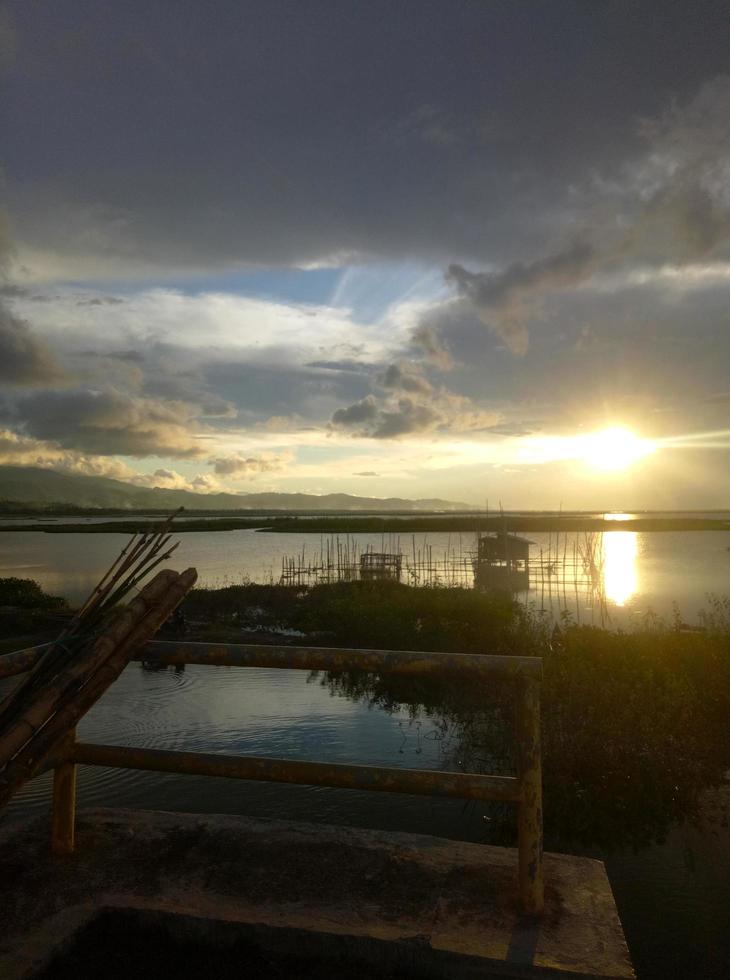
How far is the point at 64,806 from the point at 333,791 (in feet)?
13.8

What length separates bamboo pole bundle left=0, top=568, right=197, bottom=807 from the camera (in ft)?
10.6

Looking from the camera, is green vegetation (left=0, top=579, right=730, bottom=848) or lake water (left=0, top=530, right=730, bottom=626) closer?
green vegetation (left=0, top=579, right=730, bottom=848)

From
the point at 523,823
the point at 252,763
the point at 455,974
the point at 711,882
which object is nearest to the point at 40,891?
the point at 252,763

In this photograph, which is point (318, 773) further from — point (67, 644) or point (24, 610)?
point (24, 610)

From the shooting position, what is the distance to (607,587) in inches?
1516

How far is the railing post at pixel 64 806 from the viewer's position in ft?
13.4

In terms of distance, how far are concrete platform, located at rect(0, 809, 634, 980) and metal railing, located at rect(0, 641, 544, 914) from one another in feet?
0.79

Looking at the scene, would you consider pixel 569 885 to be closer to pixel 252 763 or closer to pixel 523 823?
pixel 523 823

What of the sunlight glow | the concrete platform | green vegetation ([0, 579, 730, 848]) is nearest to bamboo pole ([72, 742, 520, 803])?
the concrete platform

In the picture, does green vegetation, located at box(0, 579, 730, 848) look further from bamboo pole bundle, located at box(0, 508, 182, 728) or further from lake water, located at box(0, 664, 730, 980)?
bamboo pole bundle, located at box(0, 508, 182, 728)

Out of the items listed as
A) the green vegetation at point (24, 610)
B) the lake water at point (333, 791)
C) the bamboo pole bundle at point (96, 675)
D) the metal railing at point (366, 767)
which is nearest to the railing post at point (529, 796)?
the metal railing at point (366, 767)

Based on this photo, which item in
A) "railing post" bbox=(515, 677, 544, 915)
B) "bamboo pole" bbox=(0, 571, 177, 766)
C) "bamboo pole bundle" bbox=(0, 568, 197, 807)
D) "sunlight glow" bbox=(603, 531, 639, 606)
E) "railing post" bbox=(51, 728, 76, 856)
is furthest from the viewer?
"sunlight glow" bbox=(603, 531, 639, 606)

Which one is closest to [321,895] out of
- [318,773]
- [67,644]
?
[318,773]

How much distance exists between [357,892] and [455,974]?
72cm
